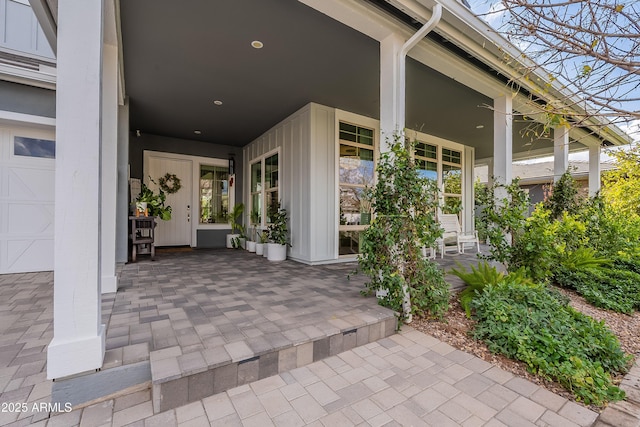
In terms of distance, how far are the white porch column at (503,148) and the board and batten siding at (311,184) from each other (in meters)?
2.47

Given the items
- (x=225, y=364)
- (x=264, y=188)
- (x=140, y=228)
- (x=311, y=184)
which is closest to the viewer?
(x=225, y=364)

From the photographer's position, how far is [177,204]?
21.9 ft

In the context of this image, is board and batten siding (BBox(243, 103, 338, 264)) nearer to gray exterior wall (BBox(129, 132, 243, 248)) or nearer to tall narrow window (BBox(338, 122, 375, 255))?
tall narrow window (BBox(338, 122, 375, 255))

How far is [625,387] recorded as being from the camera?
5.67 feet

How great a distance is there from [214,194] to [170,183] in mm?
1021

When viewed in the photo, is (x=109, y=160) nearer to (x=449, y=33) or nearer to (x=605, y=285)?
(x=449, y=33)

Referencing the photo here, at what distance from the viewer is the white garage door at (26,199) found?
3.81m

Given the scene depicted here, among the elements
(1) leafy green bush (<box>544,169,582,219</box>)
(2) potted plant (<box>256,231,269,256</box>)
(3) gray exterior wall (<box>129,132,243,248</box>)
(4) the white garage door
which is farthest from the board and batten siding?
Result: (1) leafy green bush (<box>544,169,582,219</box>)

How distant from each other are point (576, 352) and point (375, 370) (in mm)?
1400

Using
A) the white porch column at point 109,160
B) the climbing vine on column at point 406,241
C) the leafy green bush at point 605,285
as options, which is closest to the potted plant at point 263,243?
the white porch column at point 109,160

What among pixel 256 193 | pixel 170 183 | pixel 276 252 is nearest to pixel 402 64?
pixel 276 252

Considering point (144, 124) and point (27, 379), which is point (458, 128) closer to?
point (144, 124)

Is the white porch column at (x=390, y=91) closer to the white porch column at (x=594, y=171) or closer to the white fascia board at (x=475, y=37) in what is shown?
the white fascia board at (x=475, y=37)

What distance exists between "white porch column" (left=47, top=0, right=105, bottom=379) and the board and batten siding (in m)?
3.31
